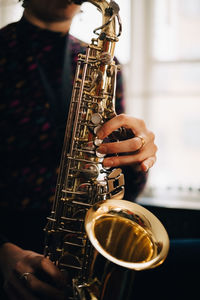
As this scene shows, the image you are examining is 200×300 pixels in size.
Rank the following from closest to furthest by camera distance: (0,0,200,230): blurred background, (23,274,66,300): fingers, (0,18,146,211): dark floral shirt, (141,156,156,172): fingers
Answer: (23,274,66,300): fingers < (141,156,156,172): fingers < (0,18,146,211): dark floral shirt < (0,0,200,230): blurred background

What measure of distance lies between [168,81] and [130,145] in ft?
6.02

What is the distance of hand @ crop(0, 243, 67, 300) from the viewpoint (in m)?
0.85

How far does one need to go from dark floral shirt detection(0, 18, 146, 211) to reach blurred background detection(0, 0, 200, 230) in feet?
4.73

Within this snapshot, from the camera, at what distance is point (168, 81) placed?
2.58 meters

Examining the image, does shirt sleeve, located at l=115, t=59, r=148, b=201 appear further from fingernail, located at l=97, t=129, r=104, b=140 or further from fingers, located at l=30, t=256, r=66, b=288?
fingers, located at l=30, t=256, r=66, b=288

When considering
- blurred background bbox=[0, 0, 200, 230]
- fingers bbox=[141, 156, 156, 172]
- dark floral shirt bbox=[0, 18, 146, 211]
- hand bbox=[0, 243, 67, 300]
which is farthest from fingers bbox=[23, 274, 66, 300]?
→ blurred background bbox=[0, 0, 200, 230]

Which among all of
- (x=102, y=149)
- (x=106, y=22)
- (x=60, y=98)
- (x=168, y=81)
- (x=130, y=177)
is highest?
(x=168, y=81)

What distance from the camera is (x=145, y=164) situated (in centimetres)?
98

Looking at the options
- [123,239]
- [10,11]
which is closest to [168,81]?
A: [10,11]

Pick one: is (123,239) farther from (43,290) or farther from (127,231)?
(43,290)

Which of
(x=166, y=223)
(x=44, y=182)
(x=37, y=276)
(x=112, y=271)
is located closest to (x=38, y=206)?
(x=44, y=182)

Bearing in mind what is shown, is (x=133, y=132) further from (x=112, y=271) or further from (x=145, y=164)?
(x=112, y=271)

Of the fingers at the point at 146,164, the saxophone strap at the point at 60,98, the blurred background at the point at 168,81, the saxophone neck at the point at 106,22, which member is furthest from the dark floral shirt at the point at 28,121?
the blurred background at the point at 168,81

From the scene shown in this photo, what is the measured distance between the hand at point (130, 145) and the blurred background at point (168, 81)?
5.10 feet
